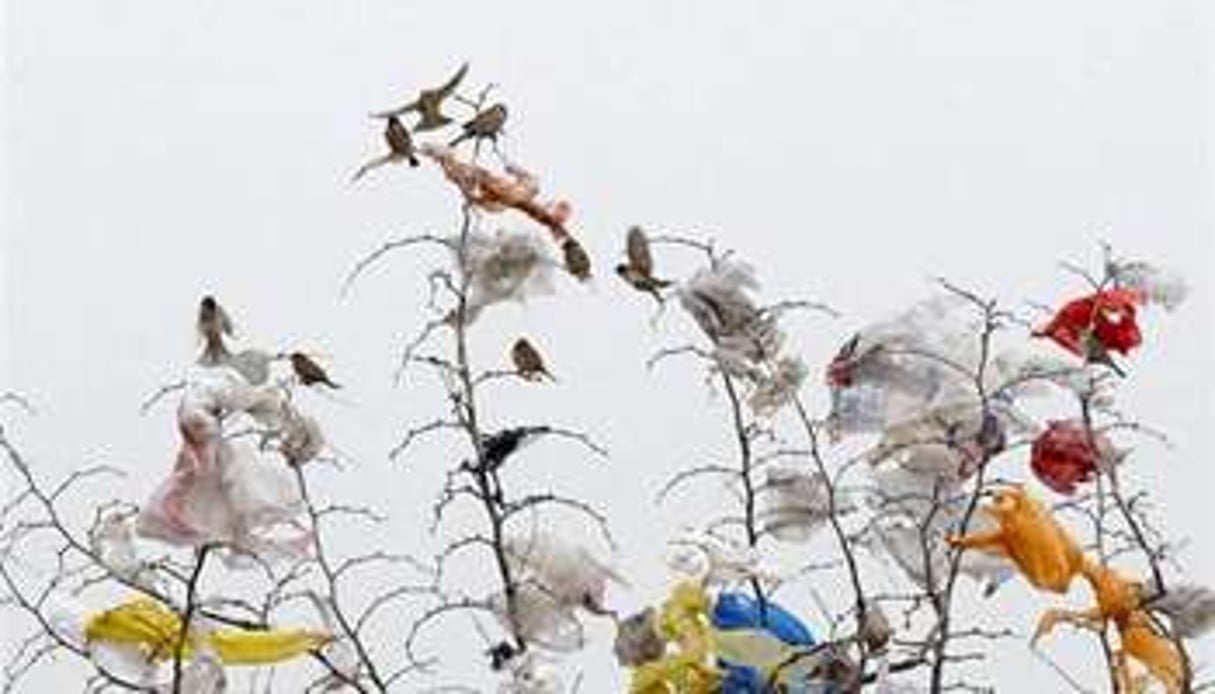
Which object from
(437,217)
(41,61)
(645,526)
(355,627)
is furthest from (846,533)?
(41,61)

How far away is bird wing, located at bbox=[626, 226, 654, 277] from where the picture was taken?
2.57 ft

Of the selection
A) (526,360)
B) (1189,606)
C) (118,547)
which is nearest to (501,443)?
(526,360)

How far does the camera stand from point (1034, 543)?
2.41 ft

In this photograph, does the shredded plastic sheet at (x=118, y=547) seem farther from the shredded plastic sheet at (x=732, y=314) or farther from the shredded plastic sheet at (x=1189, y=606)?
the shredded plastic sheet at (x=1189, y=606)

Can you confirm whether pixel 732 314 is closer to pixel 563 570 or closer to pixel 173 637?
pixel 563 570

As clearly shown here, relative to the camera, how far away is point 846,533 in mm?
812

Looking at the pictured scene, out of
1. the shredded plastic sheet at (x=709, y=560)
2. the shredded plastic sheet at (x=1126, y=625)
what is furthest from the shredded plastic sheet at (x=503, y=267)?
the shredded plastic sheet at (x=1126, y=625)

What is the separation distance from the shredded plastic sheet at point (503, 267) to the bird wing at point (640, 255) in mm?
28

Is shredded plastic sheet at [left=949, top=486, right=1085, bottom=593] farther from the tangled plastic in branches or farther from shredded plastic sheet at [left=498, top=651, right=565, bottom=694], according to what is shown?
shredded plastic sheet at [left=498, top=651, right=565, bottom=694]

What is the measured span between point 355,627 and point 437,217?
0.41m

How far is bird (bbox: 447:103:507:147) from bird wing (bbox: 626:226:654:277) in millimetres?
62

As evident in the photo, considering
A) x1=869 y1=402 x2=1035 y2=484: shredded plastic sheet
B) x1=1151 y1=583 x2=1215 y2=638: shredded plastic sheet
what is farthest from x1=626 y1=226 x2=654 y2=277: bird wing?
x1=1151 y1=583 x2=1215 y2=638: shredded plastic sheet

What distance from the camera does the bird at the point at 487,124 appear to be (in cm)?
78

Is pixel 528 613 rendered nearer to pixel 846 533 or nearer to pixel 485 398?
pixel 846 533
